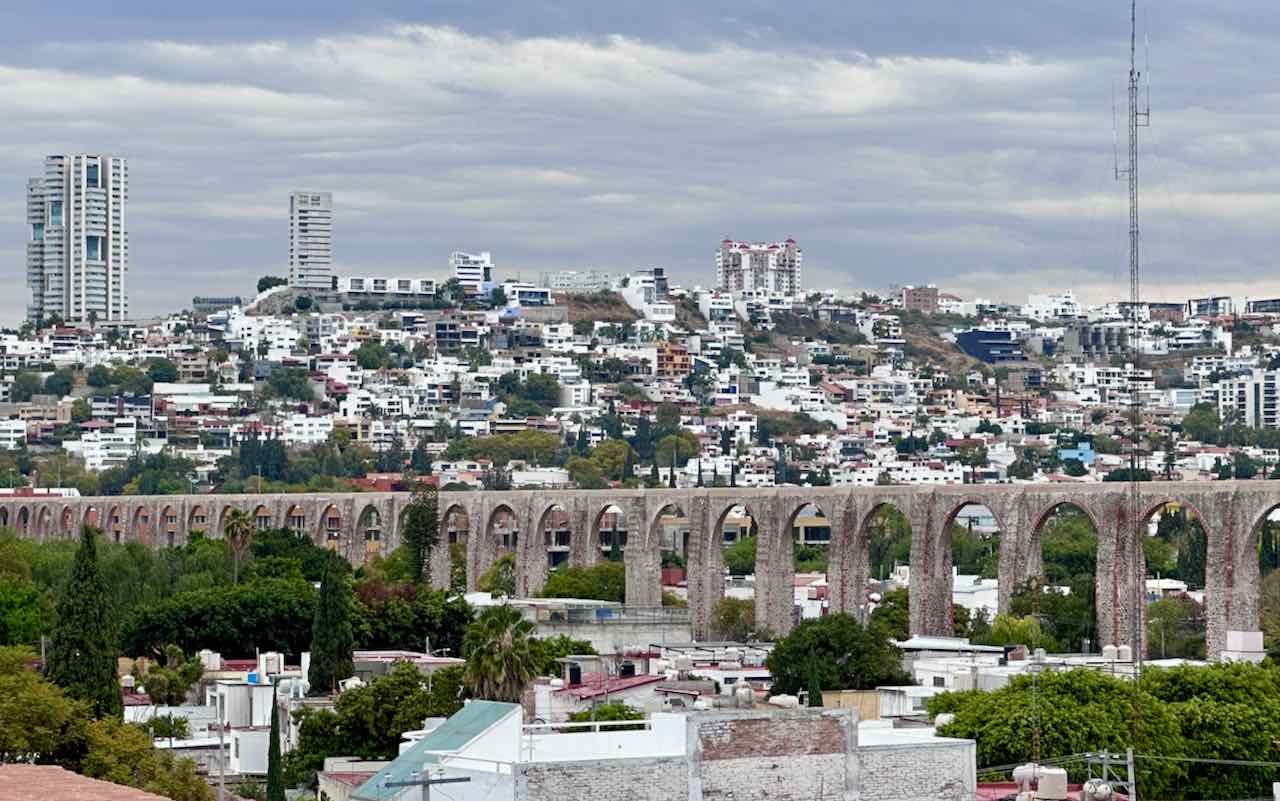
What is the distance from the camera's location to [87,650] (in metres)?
36.1

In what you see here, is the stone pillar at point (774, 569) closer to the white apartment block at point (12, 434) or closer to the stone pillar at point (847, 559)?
the stone pillar at point (847, 559)

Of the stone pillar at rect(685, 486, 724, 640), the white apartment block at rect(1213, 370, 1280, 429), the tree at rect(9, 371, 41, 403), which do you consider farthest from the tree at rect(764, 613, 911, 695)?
the tree at rect(9, 371, 41, 403)

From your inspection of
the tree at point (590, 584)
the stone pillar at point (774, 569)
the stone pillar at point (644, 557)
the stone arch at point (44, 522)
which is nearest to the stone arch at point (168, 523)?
the stone arch at point (44, 522)

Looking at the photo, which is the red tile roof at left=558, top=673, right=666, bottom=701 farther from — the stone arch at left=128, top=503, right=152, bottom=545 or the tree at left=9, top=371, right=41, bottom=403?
the tree at left=9, top=371, right=41, bottom=403

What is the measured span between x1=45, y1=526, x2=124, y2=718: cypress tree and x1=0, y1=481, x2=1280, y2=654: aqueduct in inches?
799

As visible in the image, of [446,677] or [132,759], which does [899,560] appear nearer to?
[446,677]

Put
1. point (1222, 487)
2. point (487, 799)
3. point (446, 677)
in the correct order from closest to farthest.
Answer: point (487, 799), point (446, 677), point (1222, 487)

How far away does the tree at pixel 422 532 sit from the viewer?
76.6 metres

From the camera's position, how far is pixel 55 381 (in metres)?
194

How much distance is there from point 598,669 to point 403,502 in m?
40.0

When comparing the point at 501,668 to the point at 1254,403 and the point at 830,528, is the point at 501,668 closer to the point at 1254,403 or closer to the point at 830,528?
the point at 830,528

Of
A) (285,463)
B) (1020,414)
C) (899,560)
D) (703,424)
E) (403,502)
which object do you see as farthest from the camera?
(1020,414)

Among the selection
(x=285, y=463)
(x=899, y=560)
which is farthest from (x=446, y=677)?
(x=285, y=463)

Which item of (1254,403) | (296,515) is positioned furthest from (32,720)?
(1254,403)
